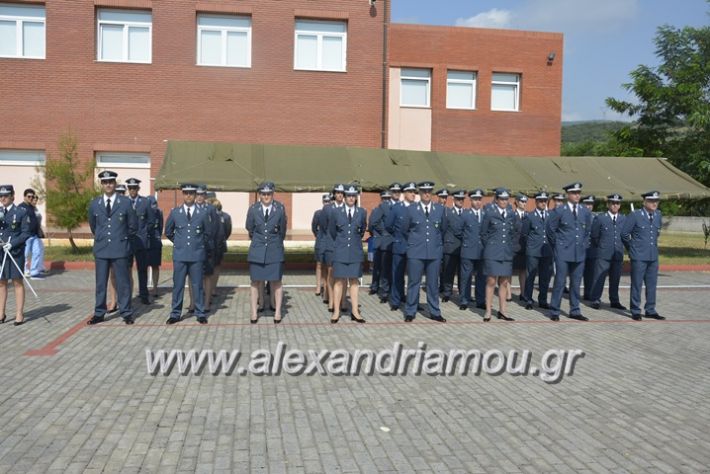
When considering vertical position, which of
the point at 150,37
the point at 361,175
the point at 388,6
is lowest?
the point at 361,175

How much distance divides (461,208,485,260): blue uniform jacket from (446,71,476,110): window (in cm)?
1467

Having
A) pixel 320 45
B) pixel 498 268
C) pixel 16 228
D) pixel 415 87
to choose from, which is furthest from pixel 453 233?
pixel 415 87

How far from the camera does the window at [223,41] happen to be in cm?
2103

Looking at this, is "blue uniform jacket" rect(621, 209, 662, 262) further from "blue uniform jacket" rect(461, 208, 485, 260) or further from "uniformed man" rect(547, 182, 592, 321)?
"blue uniform jacket" rect(461, 208, 485, 260)

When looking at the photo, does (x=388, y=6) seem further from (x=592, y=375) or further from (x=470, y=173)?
(x=592, y=375)

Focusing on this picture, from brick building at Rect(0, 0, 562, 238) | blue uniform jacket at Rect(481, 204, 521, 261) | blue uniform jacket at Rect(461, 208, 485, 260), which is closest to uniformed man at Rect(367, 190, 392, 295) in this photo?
blue uniform jacket at Rect(461, 208, 485, 260)

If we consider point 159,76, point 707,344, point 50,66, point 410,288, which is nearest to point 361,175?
point 410,288

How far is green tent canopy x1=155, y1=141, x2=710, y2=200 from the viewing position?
42.6 ft

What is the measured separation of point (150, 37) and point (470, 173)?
1298cm

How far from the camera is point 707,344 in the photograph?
7922mm

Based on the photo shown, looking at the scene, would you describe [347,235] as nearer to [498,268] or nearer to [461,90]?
[498,268]

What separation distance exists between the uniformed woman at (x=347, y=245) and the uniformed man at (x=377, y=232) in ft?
5.53

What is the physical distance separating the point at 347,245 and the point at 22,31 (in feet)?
57.7

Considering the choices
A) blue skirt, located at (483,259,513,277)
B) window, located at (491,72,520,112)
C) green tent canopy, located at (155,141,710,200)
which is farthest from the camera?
window, located at (491,72,520,112)
